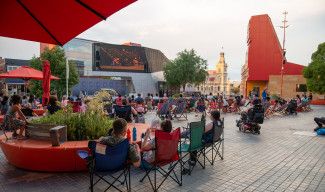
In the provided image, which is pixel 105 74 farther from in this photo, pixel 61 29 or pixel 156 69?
pixel 61 29

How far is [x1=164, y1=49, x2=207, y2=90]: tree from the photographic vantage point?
46.9 m

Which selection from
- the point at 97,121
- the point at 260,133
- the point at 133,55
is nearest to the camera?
the point at 97,121

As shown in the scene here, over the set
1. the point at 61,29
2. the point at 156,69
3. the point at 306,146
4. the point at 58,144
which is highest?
the point at 156,69

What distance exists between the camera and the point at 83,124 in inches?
241

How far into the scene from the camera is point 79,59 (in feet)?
183

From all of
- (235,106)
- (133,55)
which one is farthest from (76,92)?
(235,106)

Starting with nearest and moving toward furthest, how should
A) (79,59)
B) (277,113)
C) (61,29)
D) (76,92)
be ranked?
(61,29), (277,113), (76,92), (79,59)

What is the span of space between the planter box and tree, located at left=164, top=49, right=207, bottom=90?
4170cm

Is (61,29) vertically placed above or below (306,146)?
above

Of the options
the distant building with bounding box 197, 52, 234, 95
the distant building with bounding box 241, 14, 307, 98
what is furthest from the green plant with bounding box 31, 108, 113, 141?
the distant building with bounding box 197, 52, 234, 95

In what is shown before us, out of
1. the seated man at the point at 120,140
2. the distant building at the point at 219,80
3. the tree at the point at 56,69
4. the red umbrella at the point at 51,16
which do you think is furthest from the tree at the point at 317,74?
the distant building at the point at 219,80

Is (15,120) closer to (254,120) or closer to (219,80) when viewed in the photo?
(254,120)

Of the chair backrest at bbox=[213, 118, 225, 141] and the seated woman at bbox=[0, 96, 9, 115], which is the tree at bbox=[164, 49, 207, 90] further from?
the chair backrest at bbox=[213, 118, 225, 141]

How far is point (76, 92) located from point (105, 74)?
30.2ft
